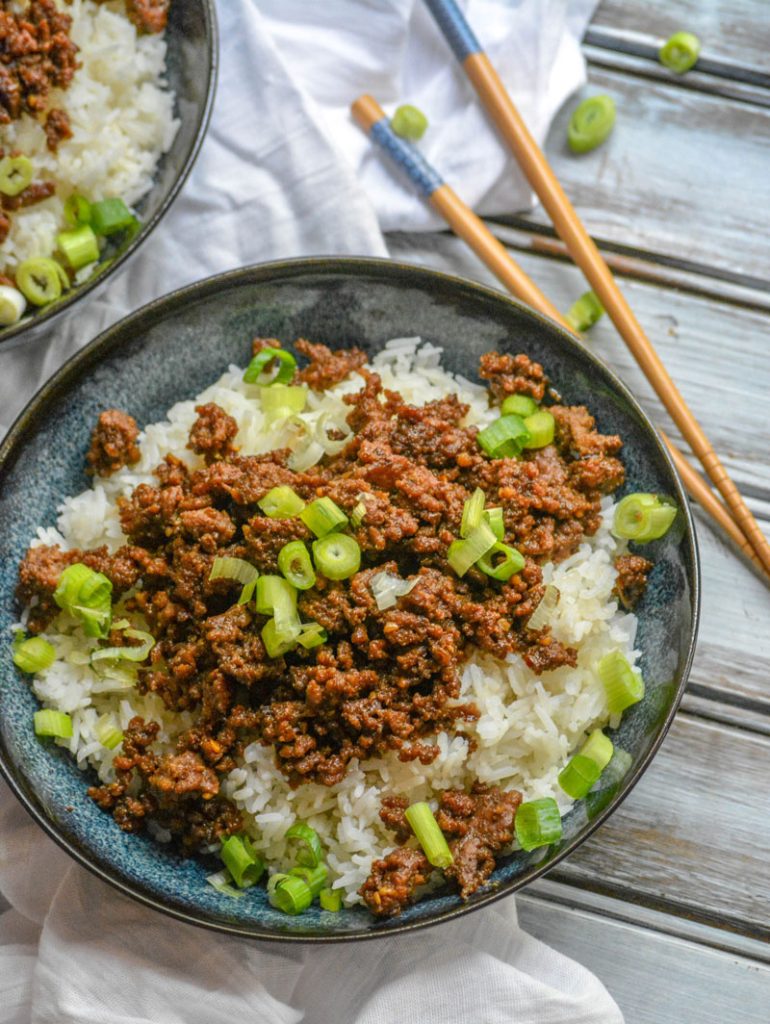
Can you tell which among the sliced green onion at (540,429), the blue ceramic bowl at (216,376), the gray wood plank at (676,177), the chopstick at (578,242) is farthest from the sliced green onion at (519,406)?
the gray wood plank at (676,177)

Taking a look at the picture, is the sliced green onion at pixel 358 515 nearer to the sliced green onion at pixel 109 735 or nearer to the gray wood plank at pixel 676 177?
the sliced green onion at pixel 109 735

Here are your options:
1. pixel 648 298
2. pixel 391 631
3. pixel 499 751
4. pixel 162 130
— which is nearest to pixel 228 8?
pixel 162 130

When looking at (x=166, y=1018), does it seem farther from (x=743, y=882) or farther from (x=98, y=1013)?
(x=743, y=882)

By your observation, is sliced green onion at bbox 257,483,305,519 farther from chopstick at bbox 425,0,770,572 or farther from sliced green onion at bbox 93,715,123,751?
chopstick at bbox 425,0,770,572

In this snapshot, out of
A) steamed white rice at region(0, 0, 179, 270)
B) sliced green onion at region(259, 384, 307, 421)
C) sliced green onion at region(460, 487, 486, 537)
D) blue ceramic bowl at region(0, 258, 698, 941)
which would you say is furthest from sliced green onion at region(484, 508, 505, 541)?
steamed white rice at region(0, 0, 179, 270)

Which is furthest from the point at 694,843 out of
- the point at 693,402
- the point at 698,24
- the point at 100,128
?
the point at 100,128
